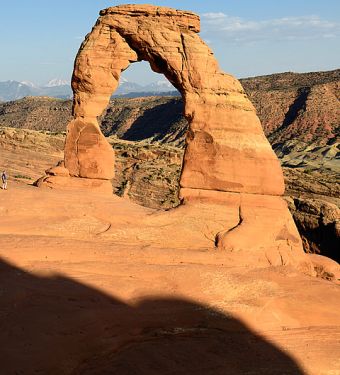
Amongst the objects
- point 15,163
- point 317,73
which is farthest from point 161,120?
point 15,163

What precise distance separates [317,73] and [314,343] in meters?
102

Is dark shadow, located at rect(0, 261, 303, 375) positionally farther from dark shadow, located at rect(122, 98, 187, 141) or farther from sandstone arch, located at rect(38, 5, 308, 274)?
dark shadow, located at rect(122, 98, 187, 141)

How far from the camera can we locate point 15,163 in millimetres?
36719

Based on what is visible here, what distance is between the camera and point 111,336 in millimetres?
9219

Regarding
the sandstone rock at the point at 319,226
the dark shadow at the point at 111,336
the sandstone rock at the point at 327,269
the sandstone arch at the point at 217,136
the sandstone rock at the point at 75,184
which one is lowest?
the sandstone rock at the point at 319,226

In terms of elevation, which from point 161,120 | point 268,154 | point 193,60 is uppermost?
point 193,60

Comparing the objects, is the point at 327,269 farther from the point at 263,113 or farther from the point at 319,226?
the point at 263,113

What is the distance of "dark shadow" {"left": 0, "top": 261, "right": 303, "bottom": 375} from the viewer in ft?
26.9

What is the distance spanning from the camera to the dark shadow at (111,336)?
8.20 metres

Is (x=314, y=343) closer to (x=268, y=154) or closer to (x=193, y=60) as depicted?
(x=268, y=154)

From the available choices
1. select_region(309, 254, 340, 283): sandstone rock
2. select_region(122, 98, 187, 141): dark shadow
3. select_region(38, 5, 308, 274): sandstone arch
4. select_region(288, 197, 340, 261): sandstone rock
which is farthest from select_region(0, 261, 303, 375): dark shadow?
select_region(122, 98, 187, 141): dark shadow

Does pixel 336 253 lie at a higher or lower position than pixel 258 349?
lower

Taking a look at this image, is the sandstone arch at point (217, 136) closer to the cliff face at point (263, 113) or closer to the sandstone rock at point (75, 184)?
the sandstone rock at point (75, 184)

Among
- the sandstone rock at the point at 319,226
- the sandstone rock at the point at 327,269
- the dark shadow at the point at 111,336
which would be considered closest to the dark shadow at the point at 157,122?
the sandstone rock at the point at 319,226
